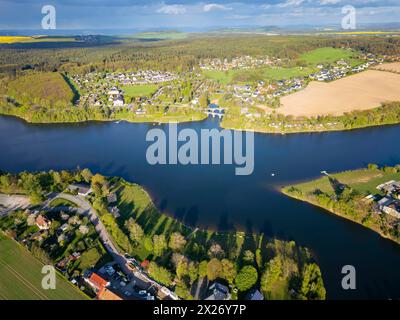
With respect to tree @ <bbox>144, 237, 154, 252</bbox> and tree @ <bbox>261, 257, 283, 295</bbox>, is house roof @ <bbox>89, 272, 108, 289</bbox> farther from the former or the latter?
tree @ <bbox>261, 257, 283, 295</bbox>

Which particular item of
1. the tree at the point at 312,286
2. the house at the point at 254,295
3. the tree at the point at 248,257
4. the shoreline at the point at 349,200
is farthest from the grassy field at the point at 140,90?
the tree at the point at 312,286

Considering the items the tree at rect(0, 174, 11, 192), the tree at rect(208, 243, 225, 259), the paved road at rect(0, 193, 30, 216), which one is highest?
the tree at rect(0, 174, 11, 192)

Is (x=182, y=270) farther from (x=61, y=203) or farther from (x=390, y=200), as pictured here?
(x=390, y=200)

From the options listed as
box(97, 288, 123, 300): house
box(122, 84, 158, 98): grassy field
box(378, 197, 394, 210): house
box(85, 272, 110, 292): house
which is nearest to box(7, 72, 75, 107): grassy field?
box(122, 84, 158, 98): grassy field

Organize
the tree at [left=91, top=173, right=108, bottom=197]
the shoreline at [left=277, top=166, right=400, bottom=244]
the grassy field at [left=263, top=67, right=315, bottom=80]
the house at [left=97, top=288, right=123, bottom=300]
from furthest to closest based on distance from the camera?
the grassy field at [left=263, top=67, right=315, bottom=80], the tree at [left=91, top=173, right=108, bottom=197], the shoreline at [left=277, top=166, right=400, bottom=244], the house at [left=97, top=288, right=123, bottom=300]

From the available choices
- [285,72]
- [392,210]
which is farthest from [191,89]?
[392,210]

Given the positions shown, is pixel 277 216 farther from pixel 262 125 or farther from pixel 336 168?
pixel 262 125

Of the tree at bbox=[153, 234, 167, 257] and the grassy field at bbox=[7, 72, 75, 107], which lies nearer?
the tree at bbox=[153, 234, 167, 257]
